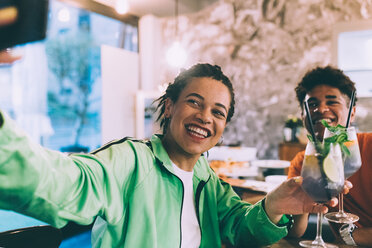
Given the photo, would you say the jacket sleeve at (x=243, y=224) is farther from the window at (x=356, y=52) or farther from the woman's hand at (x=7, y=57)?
the window at (x=356, y=52)

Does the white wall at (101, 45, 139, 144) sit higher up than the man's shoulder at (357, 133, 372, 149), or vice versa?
the white wall at (101, 45, 139, 144)

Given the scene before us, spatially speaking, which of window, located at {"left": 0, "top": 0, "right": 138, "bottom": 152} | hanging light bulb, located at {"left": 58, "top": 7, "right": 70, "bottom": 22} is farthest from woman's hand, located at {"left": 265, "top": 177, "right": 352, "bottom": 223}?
hanging light bulb, located at {"left": 58, "top": 7, "right": 70, "bottom": 22}

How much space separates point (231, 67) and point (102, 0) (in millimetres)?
2436

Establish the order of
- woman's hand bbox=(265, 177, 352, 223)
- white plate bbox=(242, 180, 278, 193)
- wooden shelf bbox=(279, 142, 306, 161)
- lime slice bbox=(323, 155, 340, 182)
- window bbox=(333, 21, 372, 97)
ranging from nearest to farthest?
lime slice bbox=(323, 155, 340, 182) → woman's hand bbox=(265, 177, 352, 223) → white plate bbox=(242, 180, 278, 193) → wooden shelf bbox=(279, 142, 306, 161) → window bbox=(333, 21, 372, 97)

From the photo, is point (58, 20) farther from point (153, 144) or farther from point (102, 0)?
point (153, 144)

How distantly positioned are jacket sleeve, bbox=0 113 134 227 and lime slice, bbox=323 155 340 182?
0.62 m

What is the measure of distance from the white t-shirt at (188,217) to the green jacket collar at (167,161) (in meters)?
0.07

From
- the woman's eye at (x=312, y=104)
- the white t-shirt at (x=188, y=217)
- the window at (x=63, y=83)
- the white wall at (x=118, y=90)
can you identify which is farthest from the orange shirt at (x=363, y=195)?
the white wall at (x=118, y=90)

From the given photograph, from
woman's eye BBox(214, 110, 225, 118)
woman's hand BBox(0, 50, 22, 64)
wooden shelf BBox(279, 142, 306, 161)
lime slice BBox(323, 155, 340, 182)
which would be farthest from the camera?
wooden shelf BBox(279, 142, 306, 161)

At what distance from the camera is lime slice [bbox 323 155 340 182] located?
0.97 m

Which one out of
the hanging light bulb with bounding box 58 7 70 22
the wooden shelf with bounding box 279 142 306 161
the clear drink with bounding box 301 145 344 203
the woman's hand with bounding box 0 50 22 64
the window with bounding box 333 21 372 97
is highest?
the hanging light bulb with bounding box 58 7 70 22

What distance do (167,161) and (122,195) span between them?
0.21 meters

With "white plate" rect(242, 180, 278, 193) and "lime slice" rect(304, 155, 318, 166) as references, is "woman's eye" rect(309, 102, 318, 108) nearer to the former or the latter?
"white plate" rect(242, 180, 278, 193)

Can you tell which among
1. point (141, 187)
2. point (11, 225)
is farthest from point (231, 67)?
point (141, 187)
